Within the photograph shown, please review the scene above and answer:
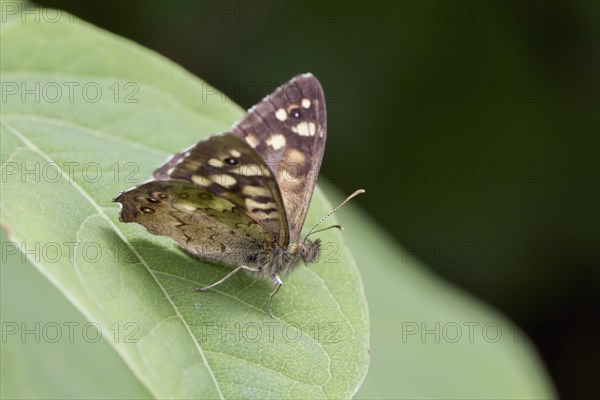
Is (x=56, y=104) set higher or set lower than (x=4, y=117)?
higher

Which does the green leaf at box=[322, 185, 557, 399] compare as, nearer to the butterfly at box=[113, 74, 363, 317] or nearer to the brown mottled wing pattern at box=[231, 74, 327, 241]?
the butterfly at box=[113, 74, 363, 317]

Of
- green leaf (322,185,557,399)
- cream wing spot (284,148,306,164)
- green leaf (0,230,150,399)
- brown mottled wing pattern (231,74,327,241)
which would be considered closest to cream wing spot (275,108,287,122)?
brown mottled wing pattern (231,74,327,241)

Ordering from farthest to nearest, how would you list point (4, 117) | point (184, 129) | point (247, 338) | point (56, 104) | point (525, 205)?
point (525, 205) < point (184, 129) < point (56, 104) < point (4, 117) < point (247, 338)

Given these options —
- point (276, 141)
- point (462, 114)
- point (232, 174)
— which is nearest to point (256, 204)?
point (232, 174)

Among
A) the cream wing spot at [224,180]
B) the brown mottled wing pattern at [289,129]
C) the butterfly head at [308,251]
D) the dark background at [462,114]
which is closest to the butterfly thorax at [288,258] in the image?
the butterfly head at [308,251]

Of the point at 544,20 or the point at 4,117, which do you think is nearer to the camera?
the point at 4,117

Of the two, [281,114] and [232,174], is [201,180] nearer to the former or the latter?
[232,174]

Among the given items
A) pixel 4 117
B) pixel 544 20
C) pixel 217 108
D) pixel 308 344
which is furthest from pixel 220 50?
pixel 308 344

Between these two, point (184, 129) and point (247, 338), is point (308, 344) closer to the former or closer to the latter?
point (247, 338)
